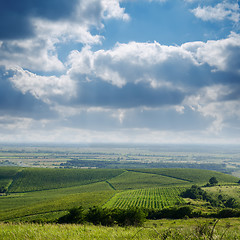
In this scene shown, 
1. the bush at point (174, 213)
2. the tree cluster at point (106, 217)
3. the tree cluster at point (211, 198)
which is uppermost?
the tree cluster at point (106, 217)

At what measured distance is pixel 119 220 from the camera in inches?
1449

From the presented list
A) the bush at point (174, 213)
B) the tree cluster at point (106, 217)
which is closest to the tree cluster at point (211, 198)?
the bush at point (174, 213)

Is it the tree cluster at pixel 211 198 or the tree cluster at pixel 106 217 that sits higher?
the tree cluster at pixel 106 217

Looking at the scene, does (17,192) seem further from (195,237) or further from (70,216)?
(195,237)

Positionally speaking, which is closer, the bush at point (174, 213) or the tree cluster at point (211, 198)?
the bush at point (174, 213)

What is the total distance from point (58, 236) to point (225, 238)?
7.71 metres

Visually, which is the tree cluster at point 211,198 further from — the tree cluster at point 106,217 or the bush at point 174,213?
the tree cluster at point 106,217

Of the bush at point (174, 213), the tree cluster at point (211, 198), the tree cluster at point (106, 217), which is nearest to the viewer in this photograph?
the tree cluster at point (106, 217)

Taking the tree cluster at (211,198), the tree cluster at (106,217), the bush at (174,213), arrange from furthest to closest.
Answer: the tree cluster at (211,198) → the bush at (174,213) → the tree cluster at (106,217)

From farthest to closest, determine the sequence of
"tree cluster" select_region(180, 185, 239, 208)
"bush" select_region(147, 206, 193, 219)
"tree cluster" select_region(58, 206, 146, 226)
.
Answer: "tree cluster" select_region(180, 185, 239, 208)
"bush" select_region(147, 206, 193, 219)
"tree cluster" select_region(58, 206, 146, 226)

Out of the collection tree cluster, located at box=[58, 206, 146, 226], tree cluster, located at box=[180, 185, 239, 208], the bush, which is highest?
tree cluster, located at box=[58, 206, 146, 226]

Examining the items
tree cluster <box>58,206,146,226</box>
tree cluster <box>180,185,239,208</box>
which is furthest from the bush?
tree cluster <box>180,185,239,208</box>

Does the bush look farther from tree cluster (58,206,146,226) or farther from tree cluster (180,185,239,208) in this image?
tree cluster (180,185,239,208)

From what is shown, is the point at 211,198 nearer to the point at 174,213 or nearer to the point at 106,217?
the point at 174,213
